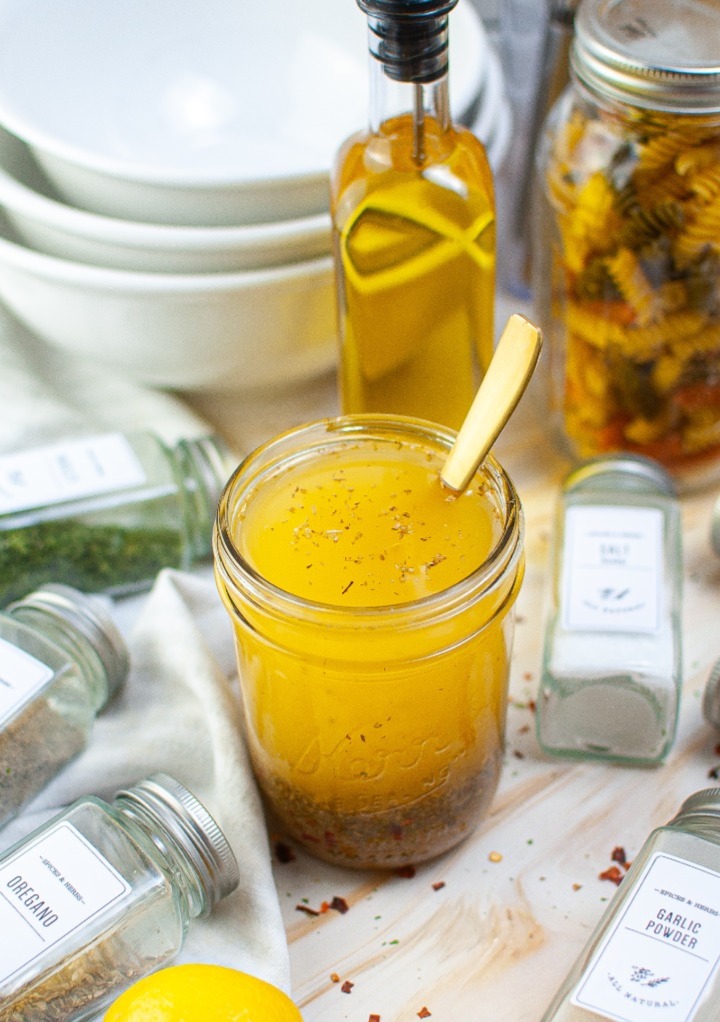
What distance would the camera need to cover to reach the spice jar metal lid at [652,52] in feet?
2.92

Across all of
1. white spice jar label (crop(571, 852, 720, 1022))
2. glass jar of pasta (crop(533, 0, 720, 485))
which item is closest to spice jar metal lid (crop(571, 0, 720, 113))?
glass jar of pasta (crop(533, 0, 720, 485))

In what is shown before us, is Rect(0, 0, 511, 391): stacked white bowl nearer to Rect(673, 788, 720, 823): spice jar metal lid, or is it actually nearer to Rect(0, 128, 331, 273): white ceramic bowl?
Rect(0, 128, 331, 273): white ceramic bowl

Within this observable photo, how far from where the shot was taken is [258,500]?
81cm

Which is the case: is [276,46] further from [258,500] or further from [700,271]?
[258,500]

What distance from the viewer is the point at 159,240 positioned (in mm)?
1016

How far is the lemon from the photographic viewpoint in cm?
67

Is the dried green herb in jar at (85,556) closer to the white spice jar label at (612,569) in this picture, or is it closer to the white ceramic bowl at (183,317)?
the white ceramic bowl at (183,317)

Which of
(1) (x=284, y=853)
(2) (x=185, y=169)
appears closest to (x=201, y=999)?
(1) (x=284, y=853)

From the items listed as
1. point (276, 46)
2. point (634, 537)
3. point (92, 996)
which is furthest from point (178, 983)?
point (276, 46)

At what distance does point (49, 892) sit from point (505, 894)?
1.04ft

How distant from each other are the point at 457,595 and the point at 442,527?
0.07 meters

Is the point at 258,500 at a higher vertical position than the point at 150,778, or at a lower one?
higher

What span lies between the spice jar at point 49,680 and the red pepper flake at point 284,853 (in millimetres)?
169

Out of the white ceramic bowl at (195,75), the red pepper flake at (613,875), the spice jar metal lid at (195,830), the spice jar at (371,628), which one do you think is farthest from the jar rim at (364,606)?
the white ceramic bowl at (195,75)
